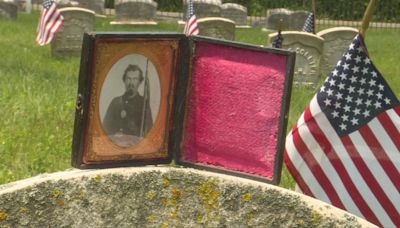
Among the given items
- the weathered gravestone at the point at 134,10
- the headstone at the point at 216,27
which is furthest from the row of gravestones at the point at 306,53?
the weathered gravestone at the point at 134,10

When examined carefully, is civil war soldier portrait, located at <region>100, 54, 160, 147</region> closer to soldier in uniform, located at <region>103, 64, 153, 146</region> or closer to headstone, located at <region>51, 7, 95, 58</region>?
soldier in uniform, located at <region>103, 64, 153, 146</region>

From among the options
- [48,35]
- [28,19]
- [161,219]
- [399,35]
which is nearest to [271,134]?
[161,219]

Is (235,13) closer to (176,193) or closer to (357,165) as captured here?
(357,165)

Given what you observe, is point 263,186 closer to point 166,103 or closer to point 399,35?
point 166,103

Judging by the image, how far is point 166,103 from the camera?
2.60 metres

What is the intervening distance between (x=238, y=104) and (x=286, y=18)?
18672 millimetres

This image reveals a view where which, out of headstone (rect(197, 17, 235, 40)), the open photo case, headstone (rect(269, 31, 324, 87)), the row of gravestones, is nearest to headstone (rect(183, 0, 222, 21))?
headstone (rect(197, 17, 235, 40))

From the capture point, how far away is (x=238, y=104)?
2584mm

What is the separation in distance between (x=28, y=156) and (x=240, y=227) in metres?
3.34

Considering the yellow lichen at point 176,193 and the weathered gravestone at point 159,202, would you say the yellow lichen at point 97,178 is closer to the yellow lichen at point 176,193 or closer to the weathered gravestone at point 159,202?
the weathered gravestone at point 159,202

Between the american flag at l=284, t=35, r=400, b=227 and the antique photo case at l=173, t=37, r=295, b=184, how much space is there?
3.06ft

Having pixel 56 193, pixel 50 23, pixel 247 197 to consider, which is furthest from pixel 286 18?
pixel 56 193

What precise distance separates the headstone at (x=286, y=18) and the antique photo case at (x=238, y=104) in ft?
59.2

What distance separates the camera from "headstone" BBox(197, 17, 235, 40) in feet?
42.2
